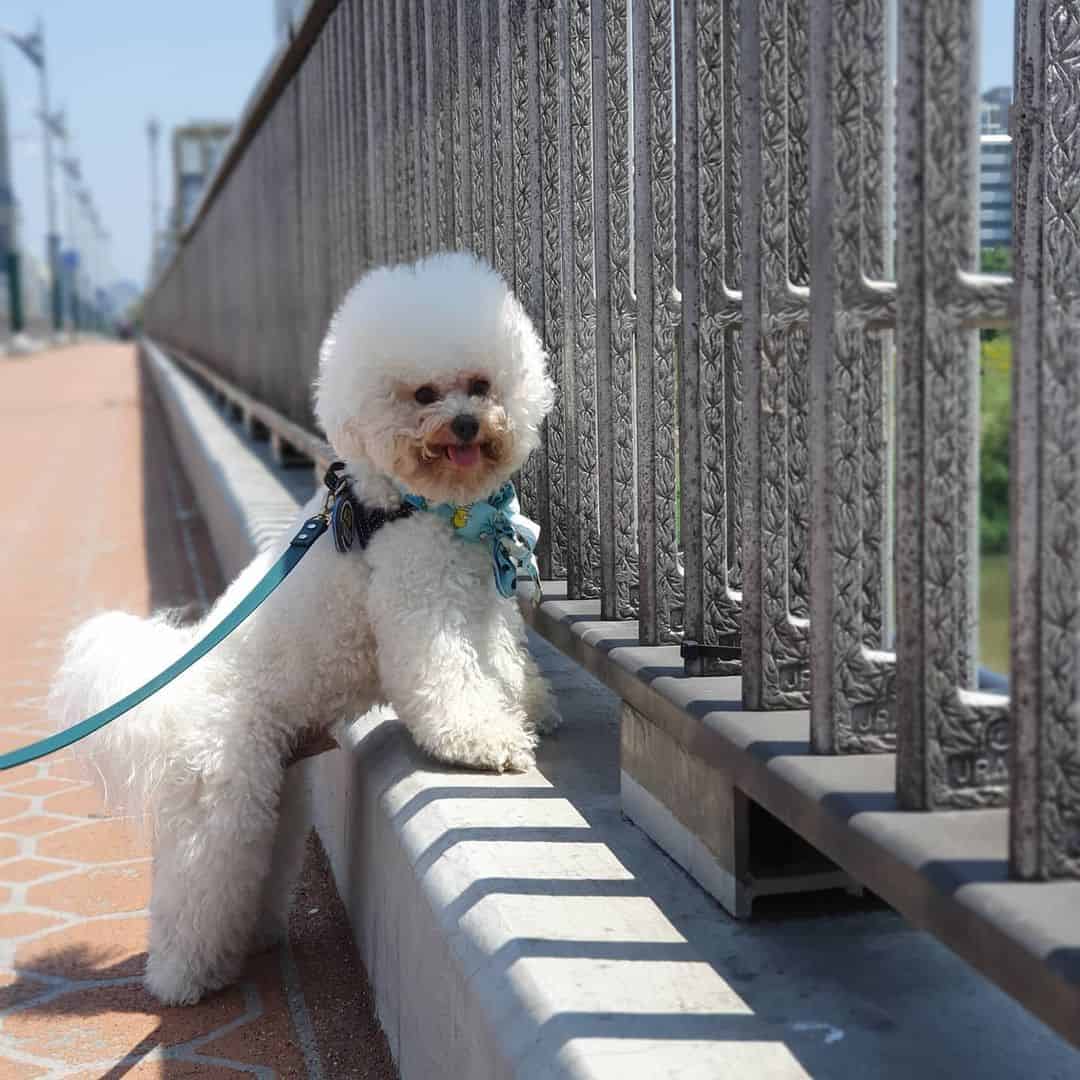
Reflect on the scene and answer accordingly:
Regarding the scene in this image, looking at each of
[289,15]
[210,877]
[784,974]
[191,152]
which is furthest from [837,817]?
[191,152]

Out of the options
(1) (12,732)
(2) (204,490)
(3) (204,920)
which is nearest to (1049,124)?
(3) (204,920)

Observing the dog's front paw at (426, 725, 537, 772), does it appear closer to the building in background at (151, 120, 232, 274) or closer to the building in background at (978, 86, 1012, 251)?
the building in background at (978, 86, 1012, 251)

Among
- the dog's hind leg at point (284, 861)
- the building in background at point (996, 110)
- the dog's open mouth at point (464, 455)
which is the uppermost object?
the building in background at point (996, 110)

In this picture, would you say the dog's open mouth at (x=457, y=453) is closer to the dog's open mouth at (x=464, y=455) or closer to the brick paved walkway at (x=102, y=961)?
the dog's open mouth at (x=464, y=455)

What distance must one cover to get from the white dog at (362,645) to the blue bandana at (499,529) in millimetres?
21

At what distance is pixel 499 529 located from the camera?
10.5 ft

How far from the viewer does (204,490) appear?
35.7 ft

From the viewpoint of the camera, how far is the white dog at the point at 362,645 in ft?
9.66

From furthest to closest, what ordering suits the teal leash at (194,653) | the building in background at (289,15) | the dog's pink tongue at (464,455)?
the building in background at (289,15)
the dog's pink tongue at (464,455)
the teal leash at (194,653)

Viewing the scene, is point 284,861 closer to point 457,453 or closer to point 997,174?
point 457,453

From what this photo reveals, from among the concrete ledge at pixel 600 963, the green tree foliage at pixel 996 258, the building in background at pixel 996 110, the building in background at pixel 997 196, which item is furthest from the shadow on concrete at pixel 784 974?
the building in background at pixel 996 110

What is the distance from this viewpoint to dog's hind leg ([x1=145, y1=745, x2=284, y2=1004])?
3.09 metres

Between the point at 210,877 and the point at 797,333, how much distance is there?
1.75 meters

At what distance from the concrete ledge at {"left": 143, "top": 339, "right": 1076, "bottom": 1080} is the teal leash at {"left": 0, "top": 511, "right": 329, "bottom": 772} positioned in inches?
19.4
